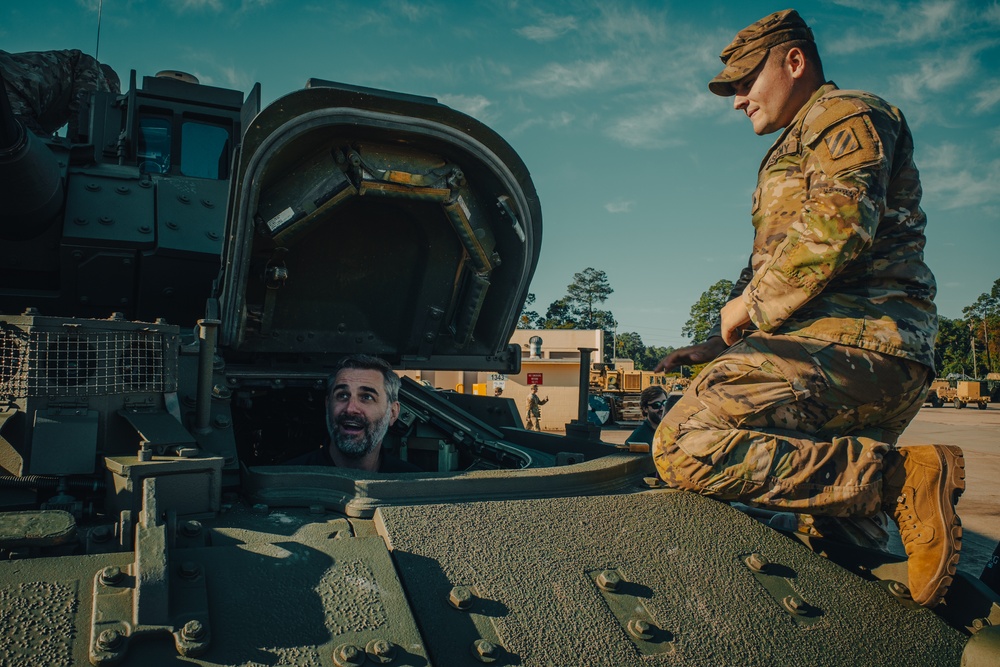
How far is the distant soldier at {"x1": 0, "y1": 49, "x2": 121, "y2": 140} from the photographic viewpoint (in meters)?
6.74

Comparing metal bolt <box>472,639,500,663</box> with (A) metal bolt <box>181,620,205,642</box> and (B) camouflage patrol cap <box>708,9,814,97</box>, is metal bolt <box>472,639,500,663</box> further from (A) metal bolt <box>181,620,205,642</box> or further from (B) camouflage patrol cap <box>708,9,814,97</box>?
(B) camouflage patrol cap <box>708,9,814,97</box>

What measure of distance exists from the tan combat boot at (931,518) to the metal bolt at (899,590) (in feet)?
0.20

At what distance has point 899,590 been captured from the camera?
7.66 ft

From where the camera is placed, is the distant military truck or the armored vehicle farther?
the distant military truck

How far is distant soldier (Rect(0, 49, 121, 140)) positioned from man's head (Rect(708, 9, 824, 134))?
5291 millimetres

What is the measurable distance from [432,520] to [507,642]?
0.51 m

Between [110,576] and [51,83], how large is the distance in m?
6.69

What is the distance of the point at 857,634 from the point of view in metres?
2.11

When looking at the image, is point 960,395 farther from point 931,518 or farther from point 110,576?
point 110,576

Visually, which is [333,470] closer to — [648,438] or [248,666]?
[248,666]

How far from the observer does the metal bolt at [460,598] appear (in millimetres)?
1906

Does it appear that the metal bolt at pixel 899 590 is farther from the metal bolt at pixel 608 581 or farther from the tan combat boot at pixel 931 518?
the metal bolt at pixel 608 581

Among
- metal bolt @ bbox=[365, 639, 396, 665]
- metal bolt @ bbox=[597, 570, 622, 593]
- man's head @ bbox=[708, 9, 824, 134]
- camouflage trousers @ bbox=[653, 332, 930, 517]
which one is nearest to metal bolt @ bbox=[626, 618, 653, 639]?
metal bolt @ bbox=[597, 570, 622, 593]

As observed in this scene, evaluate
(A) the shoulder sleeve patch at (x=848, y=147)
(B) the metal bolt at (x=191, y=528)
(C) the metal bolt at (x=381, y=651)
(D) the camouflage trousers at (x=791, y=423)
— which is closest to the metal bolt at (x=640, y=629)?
(C) the metal bolt at (x=381, y=651)
